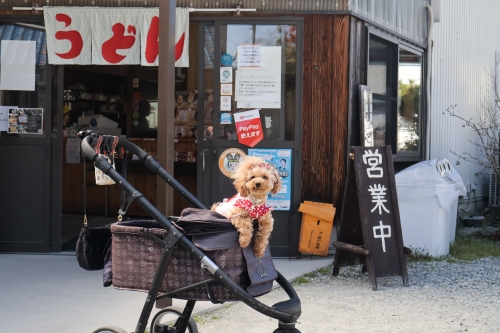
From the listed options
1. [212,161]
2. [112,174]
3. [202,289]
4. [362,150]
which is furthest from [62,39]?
[202,289]

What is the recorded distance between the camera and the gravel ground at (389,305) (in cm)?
521

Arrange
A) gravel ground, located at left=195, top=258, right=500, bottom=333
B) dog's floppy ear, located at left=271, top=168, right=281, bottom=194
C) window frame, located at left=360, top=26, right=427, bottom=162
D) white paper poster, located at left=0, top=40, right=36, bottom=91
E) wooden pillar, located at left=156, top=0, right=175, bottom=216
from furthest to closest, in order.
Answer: window frame, located at left=360, top=26, right=427, bottom=162, white paper poster, located at left=0, top=40, right=36, bottom=91, wooden pillar, located at left=156, top=0, right=175, bottom=216, gravel ground, located at left=195, top=258, right=500, bottom=333, dog's floppy ear, located at left=271, top=168, right=281, bottom=194

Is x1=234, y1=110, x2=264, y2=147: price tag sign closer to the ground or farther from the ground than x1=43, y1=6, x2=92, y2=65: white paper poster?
closer to the ground

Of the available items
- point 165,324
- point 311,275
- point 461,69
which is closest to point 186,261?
point 165,324

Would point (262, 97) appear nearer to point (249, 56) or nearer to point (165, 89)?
point (249, 56)

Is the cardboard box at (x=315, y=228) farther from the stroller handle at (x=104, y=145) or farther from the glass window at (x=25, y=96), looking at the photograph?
the stroller handle at (x=104, y=145)

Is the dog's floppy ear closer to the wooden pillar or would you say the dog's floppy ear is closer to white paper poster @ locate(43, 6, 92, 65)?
the wooden pillar

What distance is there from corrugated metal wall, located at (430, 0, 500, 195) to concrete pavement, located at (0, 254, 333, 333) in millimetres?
4552

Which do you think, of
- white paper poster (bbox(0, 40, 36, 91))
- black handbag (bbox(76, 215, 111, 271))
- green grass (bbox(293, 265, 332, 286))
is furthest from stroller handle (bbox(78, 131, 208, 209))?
white paper poster (bbox(0, 40, 36, 91))

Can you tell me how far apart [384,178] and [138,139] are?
4693 mm

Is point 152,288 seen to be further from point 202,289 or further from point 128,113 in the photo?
point 128,113

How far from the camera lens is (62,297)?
19.2 feet

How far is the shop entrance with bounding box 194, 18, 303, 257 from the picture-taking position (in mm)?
7629

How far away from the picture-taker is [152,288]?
3.81 meters
